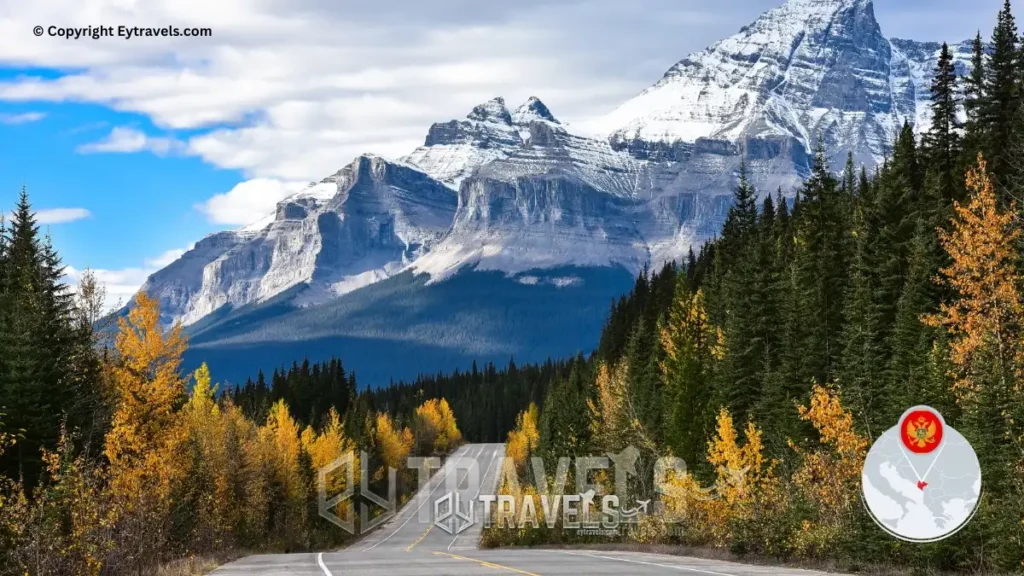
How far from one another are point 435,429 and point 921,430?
453 feet

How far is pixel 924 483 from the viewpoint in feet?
91.9

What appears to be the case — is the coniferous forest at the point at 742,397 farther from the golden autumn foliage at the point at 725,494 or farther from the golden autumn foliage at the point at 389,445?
the golden autumn foliage at the point at 389,445

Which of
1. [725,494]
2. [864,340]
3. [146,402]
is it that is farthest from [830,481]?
[146,402]

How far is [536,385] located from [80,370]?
157 meters

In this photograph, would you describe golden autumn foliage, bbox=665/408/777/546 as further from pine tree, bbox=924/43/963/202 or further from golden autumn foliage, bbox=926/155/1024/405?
pine tree, bbox=924/43/963/202

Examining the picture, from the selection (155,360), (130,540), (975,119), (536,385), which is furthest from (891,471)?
(536,385)

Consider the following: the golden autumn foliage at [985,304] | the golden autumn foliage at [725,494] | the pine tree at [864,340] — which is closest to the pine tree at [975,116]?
the pine tree at [864,340]

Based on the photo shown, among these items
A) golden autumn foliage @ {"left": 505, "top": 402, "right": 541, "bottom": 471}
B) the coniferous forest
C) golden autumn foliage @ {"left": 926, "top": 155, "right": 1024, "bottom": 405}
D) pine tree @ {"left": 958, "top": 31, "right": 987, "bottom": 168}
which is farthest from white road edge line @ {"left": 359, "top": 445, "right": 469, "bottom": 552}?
golden autumn foliage @ {"left": 926, "top": 155, "right": 1024, "bottom": 405}

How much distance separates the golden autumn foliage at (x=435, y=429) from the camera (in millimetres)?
159863

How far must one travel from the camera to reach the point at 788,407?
5259 cm

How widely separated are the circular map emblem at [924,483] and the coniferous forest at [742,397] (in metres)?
0.40

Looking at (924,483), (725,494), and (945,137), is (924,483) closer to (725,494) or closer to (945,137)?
(725,494)

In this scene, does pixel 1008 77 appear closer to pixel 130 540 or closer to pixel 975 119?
pixel 975 119

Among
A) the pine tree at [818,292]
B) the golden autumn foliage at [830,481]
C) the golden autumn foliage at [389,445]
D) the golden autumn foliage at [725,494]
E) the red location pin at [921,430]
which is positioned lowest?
the golden autumn foliage at [389,445]
